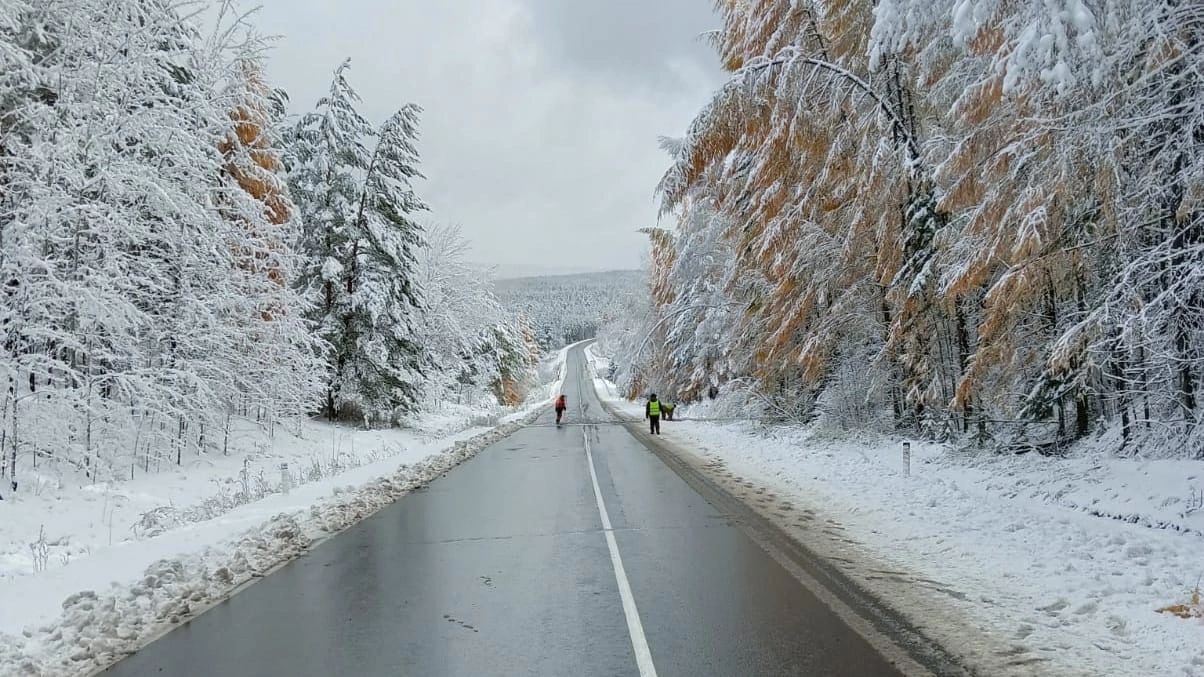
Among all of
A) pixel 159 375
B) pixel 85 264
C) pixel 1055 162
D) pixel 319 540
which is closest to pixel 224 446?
pixel 159 375

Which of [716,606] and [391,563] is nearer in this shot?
[716,606]

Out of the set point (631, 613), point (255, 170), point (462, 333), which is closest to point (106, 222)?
point (255, 170)

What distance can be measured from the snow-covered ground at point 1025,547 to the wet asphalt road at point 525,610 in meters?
1.04

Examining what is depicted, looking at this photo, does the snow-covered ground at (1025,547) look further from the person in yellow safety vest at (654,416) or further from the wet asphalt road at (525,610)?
the person in yellow safety vest at (654,416)

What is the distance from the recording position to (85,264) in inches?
534

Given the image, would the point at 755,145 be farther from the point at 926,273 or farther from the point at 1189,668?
the point at 1189,668

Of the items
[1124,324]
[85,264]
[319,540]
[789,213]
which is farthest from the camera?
[789,213]

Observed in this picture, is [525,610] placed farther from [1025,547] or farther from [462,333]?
[462,333]

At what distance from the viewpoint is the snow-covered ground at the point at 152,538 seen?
6.07m

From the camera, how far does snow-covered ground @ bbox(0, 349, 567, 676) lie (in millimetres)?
6074

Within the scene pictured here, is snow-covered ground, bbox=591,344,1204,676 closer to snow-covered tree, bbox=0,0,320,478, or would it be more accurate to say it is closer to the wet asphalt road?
the wet asphalt road

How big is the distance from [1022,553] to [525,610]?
17.3 ft

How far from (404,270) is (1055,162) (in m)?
25.3

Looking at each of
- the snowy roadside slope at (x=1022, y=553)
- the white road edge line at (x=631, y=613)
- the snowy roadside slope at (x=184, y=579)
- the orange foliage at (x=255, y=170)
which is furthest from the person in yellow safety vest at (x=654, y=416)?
the white road edge line at (x=631, y=613)
